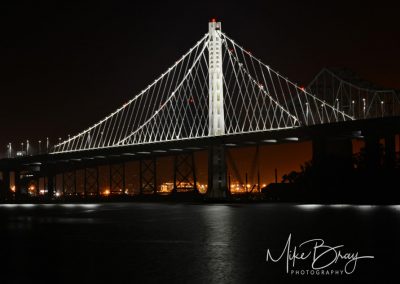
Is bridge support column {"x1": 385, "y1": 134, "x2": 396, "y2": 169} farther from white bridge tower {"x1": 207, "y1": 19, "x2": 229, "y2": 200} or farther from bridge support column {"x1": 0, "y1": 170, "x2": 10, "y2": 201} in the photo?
bridge support column {"x1": 0, "y1": 170, "x2": 10, "y2": 201}

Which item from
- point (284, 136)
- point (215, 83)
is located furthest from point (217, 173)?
point (215, 83)

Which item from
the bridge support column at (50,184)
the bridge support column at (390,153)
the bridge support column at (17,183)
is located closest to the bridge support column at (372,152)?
the bridge support column at (390,153)

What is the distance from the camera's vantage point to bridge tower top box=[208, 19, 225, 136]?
58.8m

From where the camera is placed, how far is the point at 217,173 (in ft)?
192

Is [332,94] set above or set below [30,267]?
above

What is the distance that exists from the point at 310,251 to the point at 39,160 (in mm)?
67784

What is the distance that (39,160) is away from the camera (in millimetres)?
83000

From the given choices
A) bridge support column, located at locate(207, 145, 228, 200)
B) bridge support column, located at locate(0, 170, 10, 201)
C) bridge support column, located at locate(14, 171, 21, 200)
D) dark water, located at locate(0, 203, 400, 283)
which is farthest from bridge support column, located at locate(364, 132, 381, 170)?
bridge support column, located at locate(14, 171, 21, 200)

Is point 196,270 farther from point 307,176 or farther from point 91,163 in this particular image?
point 91,163

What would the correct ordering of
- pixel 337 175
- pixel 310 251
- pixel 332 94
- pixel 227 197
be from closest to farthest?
pixel 310 251 → pixel 337 175 → pixel 227 197 → pixel 332 94

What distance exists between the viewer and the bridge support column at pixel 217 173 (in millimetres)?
57938

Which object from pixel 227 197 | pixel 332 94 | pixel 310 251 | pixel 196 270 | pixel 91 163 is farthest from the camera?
pixel 91 163

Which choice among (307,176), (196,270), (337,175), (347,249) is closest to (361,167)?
(337,175)

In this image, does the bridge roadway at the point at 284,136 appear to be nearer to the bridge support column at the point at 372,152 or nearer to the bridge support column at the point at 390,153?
the bridge support column at the point at 372,152
